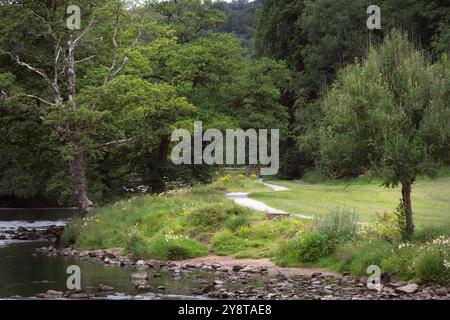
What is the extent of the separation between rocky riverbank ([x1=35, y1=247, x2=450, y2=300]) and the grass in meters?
6.00

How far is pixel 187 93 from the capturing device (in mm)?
51625

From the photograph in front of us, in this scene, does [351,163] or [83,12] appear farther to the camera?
[83,12]

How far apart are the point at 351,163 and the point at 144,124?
2051 cm

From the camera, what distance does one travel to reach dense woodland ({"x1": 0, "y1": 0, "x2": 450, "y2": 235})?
75.2 ft

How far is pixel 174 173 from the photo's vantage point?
5025cm

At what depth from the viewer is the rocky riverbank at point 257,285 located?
61.5ft

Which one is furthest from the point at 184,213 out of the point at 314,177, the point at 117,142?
the point at 314,177

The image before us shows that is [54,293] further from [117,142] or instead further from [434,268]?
[117,142]

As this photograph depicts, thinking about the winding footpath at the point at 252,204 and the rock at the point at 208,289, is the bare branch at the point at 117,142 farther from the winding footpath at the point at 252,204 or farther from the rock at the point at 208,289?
the rock at the point at 208,289

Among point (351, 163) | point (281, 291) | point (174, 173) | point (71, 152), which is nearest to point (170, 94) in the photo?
point (174, 173)

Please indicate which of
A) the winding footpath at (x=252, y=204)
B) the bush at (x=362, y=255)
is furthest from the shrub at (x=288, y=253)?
the winding footpath at (x=252, y=204)

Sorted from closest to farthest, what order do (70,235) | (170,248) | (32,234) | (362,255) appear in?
1. (362,255)
2. (170,248)
3. (70,235)
4. (32,234)

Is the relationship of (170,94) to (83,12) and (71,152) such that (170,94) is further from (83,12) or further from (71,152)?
(71,152)

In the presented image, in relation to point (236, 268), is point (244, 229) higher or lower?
higher
